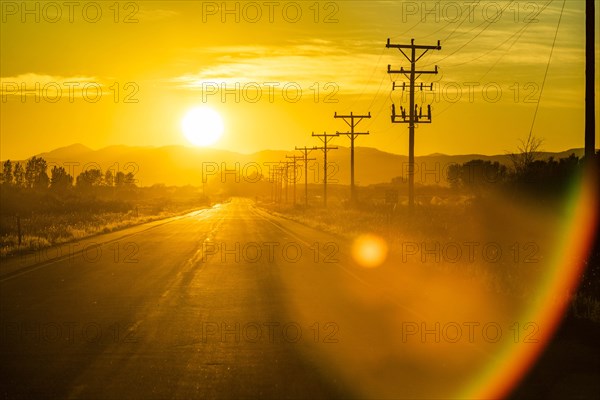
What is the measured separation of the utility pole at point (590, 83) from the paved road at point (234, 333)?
4.13m

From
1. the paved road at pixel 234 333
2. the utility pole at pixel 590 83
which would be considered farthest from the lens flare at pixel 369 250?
the utility pole at pixel 590 83

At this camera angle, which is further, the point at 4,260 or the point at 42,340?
the point at 4,260

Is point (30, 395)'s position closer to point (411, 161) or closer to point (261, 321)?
point (261, 321)

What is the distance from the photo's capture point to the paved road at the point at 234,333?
910cm

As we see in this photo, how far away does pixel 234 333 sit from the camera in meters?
12.7

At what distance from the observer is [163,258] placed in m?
29.1

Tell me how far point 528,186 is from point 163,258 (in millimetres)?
13768

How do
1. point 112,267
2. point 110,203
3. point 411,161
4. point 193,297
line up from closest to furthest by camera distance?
1. point 193,297
2. point 112,267
3. point 411,161
4. point 110,203

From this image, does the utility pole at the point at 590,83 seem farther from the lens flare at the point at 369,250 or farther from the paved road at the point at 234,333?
the lens flare at the point at 369,250

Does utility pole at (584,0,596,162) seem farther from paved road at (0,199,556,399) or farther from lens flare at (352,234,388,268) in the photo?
lens flare at (352,234,388,268)

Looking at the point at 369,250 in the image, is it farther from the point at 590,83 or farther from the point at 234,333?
the point at 234,333

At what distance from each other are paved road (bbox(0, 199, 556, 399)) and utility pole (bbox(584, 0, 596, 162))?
4126 millimetres

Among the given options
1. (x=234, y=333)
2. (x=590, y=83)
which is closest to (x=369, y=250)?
(x=590, y=83)

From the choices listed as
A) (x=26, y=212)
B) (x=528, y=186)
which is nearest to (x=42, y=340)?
(x=528, y=186)
